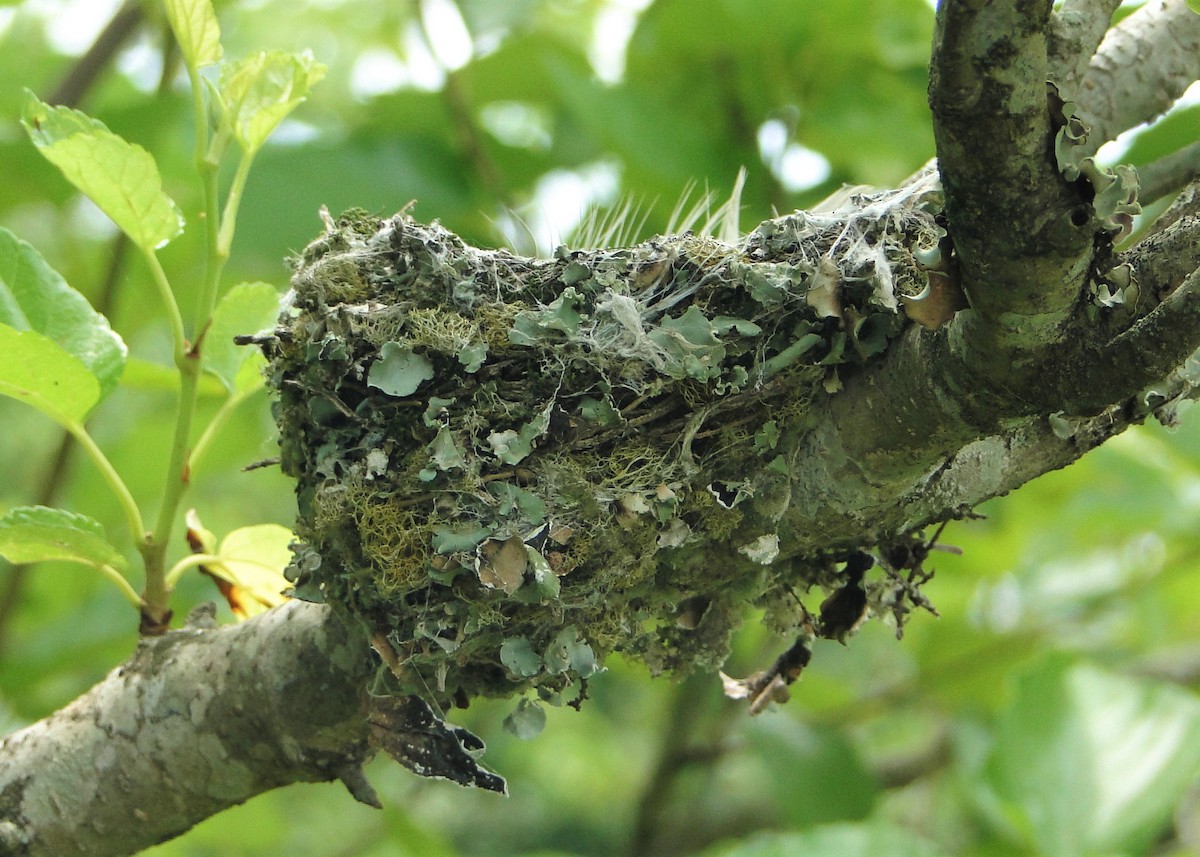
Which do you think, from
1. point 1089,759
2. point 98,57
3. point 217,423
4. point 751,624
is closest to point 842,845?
point 1089,759

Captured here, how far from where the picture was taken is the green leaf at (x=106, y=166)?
1.14 meters

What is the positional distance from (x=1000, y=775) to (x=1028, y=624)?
3.21 ft

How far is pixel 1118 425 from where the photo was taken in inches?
Result: 41.3

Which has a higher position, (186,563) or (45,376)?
(45,376)

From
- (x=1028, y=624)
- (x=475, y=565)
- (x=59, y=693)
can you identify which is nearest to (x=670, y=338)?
(x=475, y=565)

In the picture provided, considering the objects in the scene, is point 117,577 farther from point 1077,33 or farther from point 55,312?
point 1077,33

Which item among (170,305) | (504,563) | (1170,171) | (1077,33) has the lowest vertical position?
(504,563)

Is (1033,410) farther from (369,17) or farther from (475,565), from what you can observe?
(369,17)

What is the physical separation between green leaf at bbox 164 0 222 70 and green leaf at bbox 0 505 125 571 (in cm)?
50

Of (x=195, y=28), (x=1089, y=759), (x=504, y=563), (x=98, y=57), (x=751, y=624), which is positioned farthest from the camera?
(x=751, y=624)

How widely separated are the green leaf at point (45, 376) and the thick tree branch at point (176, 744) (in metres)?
0.32

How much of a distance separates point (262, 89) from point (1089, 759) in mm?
1932

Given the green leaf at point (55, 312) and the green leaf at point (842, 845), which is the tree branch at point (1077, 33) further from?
the green leaf at point (842, 845)

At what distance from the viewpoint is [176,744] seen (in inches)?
51.9
